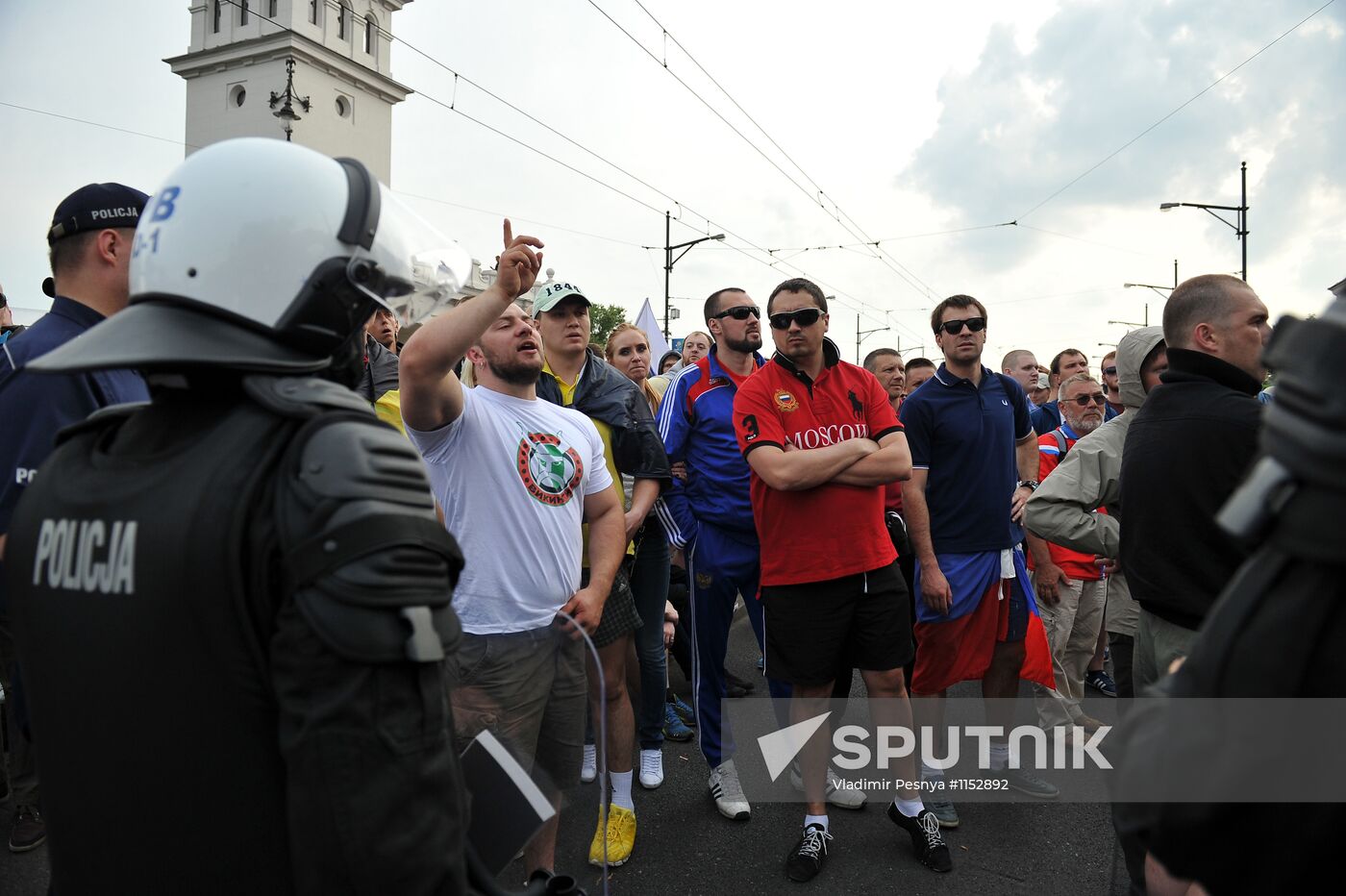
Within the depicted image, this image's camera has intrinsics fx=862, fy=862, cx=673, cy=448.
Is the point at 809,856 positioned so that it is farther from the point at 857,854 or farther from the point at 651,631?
the point at 651,631

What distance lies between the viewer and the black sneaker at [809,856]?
328 cm

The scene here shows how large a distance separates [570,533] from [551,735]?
1.21 m

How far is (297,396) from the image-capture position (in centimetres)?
112

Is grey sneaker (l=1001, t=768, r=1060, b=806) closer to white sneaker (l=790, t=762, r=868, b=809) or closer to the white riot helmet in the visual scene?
white sneaker (l=790, t=762, r=868, b=809)

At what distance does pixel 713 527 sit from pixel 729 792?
123 cm

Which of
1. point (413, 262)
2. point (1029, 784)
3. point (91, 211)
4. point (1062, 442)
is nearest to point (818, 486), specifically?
point (1029, 784)

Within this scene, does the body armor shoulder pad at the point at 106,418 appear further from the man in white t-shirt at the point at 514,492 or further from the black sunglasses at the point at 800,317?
the black sunglasses at the point at 800,317

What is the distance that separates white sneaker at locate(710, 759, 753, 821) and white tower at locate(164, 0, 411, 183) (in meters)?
46.4

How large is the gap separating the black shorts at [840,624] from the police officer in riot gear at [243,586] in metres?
2.49

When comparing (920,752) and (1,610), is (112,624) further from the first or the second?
(920,752)

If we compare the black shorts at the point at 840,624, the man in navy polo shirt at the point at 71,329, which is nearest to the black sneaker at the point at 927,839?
the black shorts at the point at 840,624

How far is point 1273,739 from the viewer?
0.89 metres

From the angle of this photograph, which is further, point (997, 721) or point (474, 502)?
point (997, 721)

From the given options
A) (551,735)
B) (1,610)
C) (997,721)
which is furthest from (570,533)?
(997,721)
